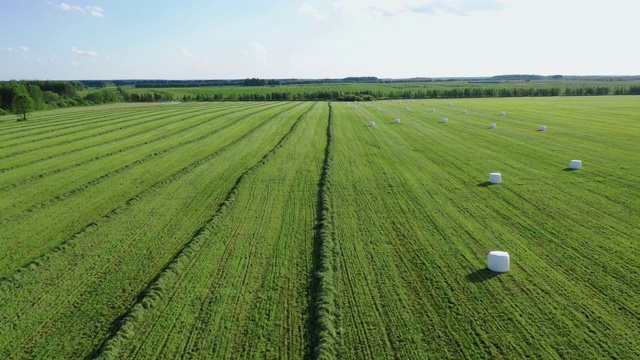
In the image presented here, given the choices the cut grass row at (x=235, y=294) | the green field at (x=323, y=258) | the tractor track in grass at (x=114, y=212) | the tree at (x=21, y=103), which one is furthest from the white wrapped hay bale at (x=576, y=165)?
the tree at (x=21, y=103)

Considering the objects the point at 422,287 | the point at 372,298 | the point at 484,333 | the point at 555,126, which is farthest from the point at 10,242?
the point at 555,126

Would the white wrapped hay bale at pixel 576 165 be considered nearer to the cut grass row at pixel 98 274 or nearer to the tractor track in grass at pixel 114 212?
the cut grass row at pixel 98 274

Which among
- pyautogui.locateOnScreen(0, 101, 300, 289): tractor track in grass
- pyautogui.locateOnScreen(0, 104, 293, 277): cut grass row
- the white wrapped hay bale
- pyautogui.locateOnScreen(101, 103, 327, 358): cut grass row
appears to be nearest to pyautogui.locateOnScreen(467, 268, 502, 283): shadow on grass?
pyautogui.locateOnScreen(101, 103, 327, 358): cut grass row

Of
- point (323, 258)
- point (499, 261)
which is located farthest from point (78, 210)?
point (499, 261)

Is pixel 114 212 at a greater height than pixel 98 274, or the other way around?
pixel 114 212

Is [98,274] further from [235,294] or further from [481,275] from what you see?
[481,275]

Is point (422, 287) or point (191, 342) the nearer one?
point (191, 342)

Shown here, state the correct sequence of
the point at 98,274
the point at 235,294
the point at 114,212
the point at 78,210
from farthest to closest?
the point at 78,210, the point at 114,212, the point at 98,274, the point at 235,294

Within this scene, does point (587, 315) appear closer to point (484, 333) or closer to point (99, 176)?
point (484, 333)
